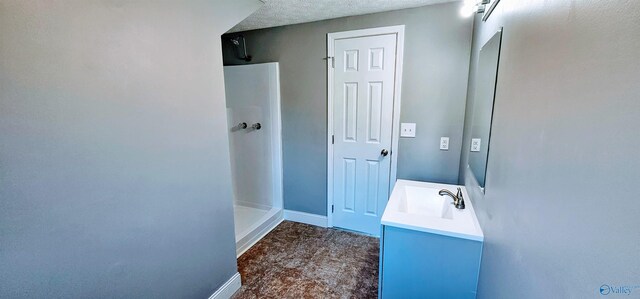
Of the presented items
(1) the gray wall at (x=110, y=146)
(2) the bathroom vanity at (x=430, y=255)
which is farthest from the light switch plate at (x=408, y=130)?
(1) the gray wall at (x=110, y=146)

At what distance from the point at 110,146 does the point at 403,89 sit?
6.85ft

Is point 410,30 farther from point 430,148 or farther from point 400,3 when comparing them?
point 430,148

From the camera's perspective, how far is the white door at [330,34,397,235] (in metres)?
2.35

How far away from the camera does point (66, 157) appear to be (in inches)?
37.7

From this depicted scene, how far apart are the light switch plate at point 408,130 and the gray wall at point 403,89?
1.7 inches

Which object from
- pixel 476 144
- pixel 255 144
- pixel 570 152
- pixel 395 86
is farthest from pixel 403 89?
pixel 570 152

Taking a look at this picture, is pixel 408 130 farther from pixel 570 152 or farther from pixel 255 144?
pixel 570 152

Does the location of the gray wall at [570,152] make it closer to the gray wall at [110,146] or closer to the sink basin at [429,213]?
the sink basin at [429,213]

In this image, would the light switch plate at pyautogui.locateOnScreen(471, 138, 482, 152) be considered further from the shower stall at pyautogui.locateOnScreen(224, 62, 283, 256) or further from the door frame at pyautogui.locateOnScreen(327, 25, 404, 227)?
the shower stall at pyautogui.locateOnScreen(224, 62, 283, 256)

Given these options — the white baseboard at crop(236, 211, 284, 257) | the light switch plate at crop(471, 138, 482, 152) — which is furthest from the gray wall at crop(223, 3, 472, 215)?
the light switch plate at crop(471, 138, 482, 152)

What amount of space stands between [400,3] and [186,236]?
2.25 metres

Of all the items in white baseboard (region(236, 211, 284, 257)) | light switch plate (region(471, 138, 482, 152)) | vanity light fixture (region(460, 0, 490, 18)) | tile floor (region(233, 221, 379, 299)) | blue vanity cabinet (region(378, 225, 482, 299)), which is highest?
vanity light fixture (region(460, 0, 490, 18))

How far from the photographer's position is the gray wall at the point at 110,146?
0.86 meters

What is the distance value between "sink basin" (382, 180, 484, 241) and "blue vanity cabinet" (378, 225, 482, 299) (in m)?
0.03
